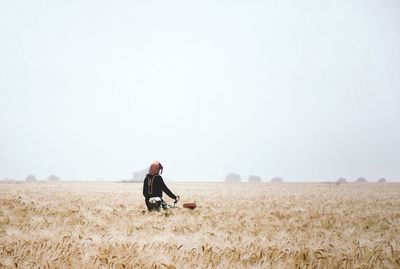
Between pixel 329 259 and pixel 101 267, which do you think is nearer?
pixel 101 267

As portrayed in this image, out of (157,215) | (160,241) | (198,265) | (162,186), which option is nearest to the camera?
(198,265)

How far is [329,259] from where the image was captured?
504 centimetres

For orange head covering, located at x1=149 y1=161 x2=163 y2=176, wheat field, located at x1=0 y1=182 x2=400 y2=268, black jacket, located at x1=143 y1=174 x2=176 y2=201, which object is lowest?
wheat field, located at x1=0 y1=182 x2=400 y2=268

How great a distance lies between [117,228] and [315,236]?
4.27 metres

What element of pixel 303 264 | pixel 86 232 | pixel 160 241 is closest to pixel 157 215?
pixel 86 232

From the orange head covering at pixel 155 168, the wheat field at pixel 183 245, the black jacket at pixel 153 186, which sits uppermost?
the orange head covering at pixel 155 168

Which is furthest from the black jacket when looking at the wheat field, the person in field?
the wheat field

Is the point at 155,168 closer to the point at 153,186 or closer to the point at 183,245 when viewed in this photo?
the point at 153,186

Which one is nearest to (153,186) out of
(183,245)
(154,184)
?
(154,184)

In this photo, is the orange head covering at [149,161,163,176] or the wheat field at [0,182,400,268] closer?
the wheat field at [0,182,400,268]

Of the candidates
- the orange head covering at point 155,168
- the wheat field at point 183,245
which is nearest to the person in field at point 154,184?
the orange head covering at point 155,168

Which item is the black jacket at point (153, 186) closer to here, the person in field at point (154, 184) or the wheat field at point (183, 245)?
the person in field at point (154, 184)

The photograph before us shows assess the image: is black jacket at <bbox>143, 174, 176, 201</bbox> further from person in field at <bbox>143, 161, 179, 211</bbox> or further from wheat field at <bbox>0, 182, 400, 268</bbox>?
wheat field at <bbox>0, 182, 400, 268</bbox>

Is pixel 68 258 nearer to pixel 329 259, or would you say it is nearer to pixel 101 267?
pixel 101 267
